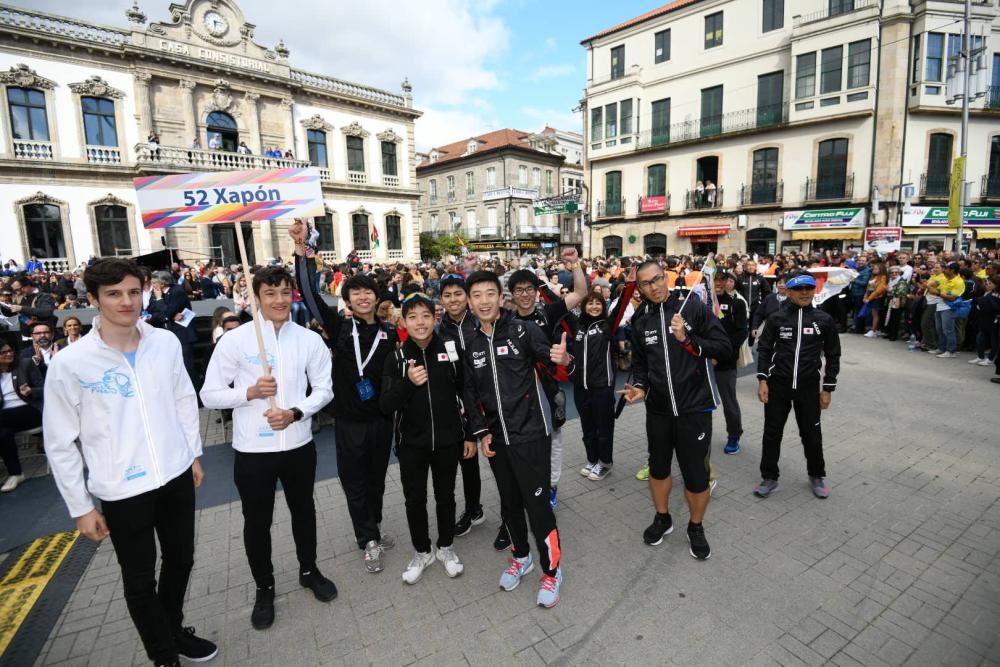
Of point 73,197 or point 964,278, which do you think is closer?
point 964,278

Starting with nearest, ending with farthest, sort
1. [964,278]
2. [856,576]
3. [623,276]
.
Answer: [856,576] → [964,278] → [623,276]

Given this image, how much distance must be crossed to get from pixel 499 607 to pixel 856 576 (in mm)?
2519

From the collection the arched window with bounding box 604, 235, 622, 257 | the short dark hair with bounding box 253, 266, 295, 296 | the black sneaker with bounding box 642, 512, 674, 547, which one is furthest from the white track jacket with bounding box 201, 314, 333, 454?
the arched window with bounding box 604, 235, 622, 257

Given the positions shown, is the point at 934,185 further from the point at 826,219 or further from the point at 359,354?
the point at 359,354

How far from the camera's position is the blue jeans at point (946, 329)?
32.2 ft

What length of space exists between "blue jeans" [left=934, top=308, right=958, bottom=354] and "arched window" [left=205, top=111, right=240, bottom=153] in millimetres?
29562

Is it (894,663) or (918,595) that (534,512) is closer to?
(894,663)

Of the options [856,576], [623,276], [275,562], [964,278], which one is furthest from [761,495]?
[964,278]

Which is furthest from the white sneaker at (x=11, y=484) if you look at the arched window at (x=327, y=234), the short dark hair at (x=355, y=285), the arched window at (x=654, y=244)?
the arched window at (x=654, y=244)

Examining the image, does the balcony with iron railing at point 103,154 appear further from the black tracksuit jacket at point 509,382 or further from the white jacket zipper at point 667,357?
the white jacket zipper at point 667,357

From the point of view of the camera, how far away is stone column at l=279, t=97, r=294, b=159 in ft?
92.3

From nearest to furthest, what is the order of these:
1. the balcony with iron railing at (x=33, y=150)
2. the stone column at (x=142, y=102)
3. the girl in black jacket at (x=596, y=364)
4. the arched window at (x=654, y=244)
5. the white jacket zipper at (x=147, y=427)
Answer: the white jacket zipper at (x=147, y=427)
the girl in black jacket at (x=596, y=364)
the balcony with iron railing at (x=33, y=150)
the stone column at (x=142, y=102)
the arched window at (x=654, y=244)

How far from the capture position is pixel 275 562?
3805mm

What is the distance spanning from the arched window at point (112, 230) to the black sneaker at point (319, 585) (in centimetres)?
2707
